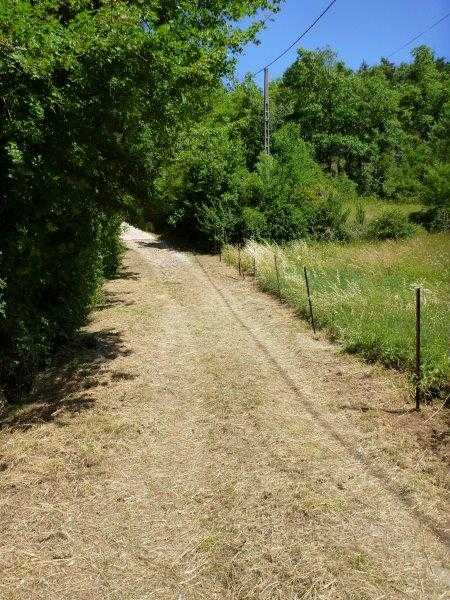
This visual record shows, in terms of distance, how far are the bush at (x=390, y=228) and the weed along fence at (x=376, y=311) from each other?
27.0 ft

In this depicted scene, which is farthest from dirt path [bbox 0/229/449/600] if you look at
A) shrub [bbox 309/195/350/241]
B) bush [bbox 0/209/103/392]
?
shrub [bbox 309/195/350/241]

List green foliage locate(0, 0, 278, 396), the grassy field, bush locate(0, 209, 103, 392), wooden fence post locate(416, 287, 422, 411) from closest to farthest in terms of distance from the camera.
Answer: green foliage locate(0, 0, 278, 396) → wooden fence post locate(416, 287, 422, 411) → bush locate(0, 209, 103, 392) → the grassy field

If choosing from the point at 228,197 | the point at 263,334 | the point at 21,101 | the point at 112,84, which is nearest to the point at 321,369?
the point at 263,334

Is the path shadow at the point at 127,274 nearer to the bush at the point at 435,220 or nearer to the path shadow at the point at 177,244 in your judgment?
the path shadow at the point at 177,244

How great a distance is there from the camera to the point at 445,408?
19.5ft

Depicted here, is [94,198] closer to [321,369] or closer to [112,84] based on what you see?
[112,84]

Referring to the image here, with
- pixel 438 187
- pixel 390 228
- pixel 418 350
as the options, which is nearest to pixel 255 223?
pixel 390 228

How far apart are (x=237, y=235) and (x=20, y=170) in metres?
15.8

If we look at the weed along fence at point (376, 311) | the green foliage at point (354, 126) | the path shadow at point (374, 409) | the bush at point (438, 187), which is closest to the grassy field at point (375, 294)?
the weed along fence at point (376, 311)

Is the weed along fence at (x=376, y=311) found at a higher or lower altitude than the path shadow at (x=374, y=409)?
higher

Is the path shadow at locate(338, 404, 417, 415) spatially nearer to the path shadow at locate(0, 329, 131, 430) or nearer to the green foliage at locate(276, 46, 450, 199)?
the path shadow at locate(0, 329, 131, 430)

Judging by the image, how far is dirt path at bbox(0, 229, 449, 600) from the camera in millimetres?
3727

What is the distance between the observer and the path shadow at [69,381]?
6707 mm

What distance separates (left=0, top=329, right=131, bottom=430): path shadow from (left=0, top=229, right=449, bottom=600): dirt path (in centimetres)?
4
